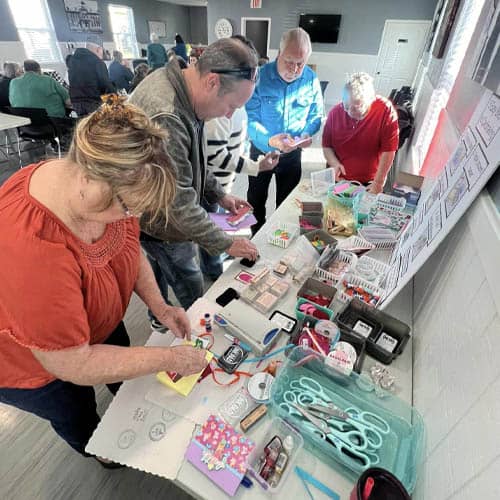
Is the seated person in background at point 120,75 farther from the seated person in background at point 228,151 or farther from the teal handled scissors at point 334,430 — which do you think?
the teal handled scissors at point 334,430

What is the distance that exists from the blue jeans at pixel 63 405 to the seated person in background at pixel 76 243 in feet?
0.22

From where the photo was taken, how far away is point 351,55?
7.20 meters

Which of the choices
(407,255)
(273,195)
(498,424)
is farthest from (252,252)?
(273,195)

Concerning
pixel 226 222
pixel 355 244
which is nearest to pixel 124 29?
Answer: pixel 226 222

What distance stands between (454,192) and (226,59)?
2.94 feet

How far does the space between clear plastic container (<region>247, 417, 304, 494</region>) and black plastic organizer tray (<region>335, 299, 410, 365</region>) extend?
36 centimetres

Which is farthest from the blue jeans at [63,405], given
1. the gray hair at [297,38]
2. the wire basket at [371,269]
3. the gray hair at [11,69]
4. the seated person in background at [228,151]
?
the gray hair at [11,69]

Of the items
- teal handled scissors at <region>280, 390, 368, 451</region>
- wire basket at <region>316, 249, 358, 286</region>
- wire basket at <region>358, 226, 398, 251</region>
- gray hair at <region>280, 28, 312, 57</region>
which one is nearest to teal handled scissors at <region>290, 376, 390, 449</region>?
teal handled scissors at <region>280, 390, 368, 451</region>

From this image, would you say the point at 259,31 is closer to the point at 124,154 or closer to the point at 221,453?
the point at 124,154

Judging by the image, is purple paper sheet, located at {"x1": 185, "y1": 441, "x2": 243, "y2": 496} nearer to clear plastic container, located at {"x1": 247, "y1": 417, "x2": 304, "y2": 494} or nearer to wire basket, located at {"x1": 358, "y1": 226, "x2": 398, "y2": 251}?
clear plastic container, located at {"x1": 247, "y1": 417, "x2": 304, "y2": 494}

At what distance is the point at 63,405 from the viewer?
0.97 meters

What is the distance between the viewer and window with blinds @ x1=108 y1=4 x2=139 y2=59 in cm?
871

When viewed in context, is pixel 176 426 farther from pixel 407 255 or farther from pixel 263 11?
pixel 263 11

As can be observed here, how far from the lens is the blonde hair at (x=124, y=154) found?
0.63 metres
